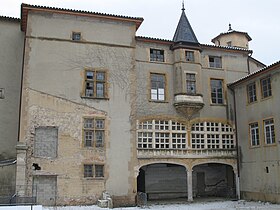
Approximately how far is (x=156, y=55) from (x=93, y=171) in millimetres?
9075

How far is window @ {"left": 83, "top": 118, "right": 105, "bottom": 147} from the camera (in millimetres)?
21156

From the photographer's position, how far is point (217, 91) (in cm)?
2534

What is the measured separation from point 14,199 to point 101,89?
28.3 feet

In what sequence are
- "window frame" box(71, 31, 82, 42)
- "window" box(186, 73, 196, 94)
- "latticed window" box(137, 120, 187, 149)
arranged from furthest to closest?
"window" box(186, 73, 196, 94), "latticed window" box(137, 120, 187, 149), "window frame" box(71, 31, 82, 42)

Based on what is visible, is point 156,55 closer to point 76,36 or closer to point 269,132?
point 76,36

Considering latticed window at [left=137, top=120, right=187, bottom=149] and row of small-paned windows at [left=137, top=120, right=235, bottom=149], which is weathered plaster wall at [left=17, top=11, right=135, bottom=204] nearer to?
latticed window at [left=137, top=120, right=187, bottom=149]

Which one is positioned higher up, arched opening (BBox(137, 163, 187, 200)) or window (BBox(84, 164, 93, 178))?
window (BBox(84, 164, 93, 178))

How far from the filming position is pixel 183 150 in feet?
76.3

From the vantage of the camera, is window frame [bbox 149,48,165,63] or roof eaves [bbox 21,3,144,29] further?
window frame [bbox 149,48,165,63]

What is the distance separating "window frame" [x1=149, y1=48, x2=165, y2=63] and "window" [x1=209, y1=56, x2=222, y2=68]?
12.4 ft

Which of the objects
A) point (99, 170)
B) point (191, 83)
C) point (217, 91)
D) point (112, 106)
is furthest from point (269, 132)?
point (99, 170)

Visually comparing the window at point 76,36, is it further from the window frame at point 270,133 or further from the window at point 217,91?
the window frame at point 270,133

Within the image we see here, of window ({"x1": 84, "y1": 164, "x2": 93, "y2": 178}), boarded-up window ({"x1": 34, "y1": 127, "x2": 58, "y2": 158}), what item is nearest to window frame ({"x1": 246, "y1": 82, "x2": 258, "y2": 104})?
window ({"x1": 84, "y1": 164, "x2": 93, "y2": 178})

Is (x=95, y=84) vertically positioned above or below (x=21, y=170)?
above
